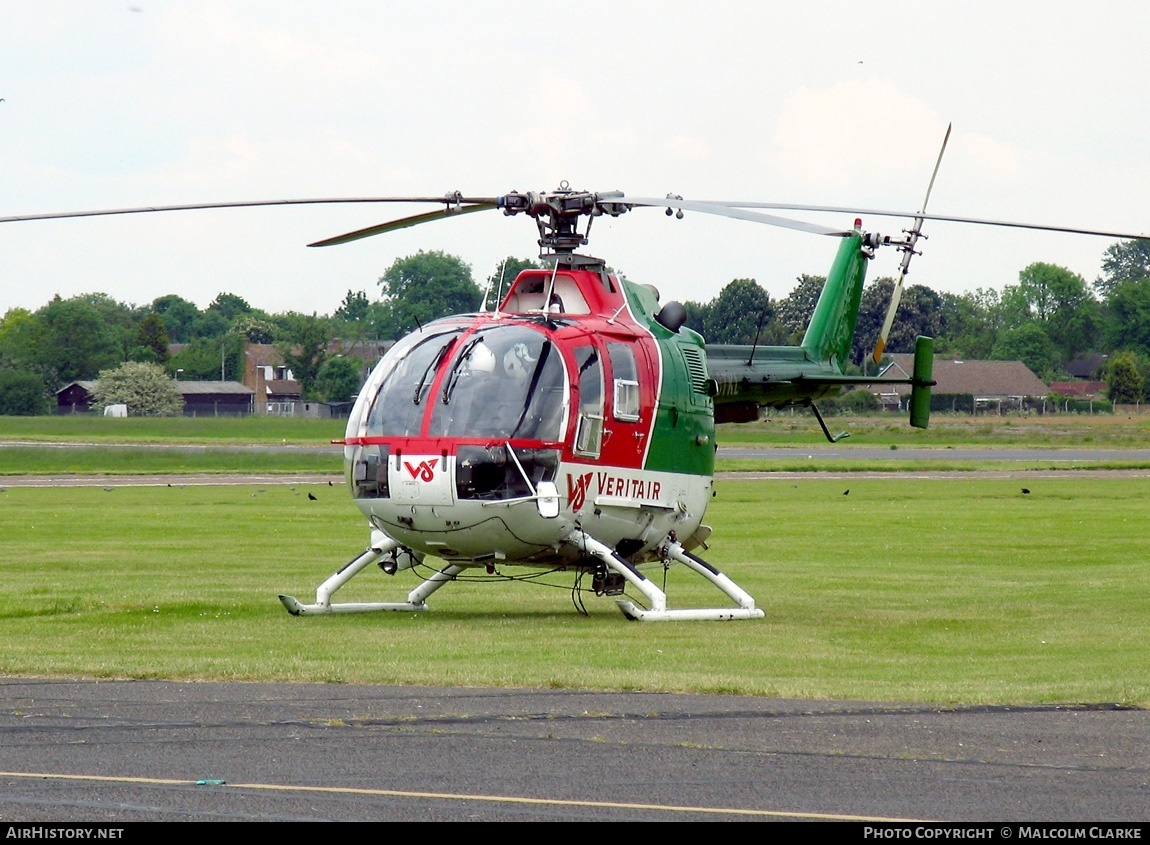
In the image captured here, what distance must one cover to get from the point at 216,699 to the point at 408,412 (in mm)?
4659

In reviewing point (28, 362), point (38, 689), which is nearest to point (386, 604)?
point (38, 689)

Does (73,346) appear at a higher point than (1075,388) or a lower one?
higher

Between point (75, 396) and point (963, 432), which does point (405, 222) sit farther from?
point (75, 396)

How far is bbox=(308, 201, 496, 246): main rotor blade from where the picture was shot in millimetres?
16734

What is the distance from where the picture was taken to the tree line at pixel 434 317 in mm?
95375

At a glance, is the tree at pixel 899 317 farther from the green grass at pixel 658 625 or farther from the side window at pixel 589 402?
the side window at pixel 589 402

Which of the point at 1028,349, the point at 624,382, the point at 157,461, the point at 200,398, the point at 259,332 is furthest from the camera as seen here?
the point at 1028,349

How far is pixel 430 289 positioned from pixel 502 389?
376ft

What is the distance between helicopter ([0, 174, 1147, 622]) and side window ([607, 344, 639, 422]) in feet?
0.06

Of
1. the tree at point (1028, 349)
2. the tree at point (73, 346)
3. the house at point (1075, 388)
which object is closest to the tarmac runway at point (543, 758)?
the tree at point (73, 346)

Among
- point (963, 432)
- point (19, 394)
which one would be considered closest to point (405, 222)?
point (963, 432)

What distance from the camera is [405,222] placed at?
17094 millimetres

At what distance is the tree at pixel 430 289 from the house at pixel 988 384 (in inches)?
1358

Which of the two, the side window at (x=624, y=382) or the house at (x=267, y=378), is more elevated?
Answer: the side window at (x=624, y=382)
